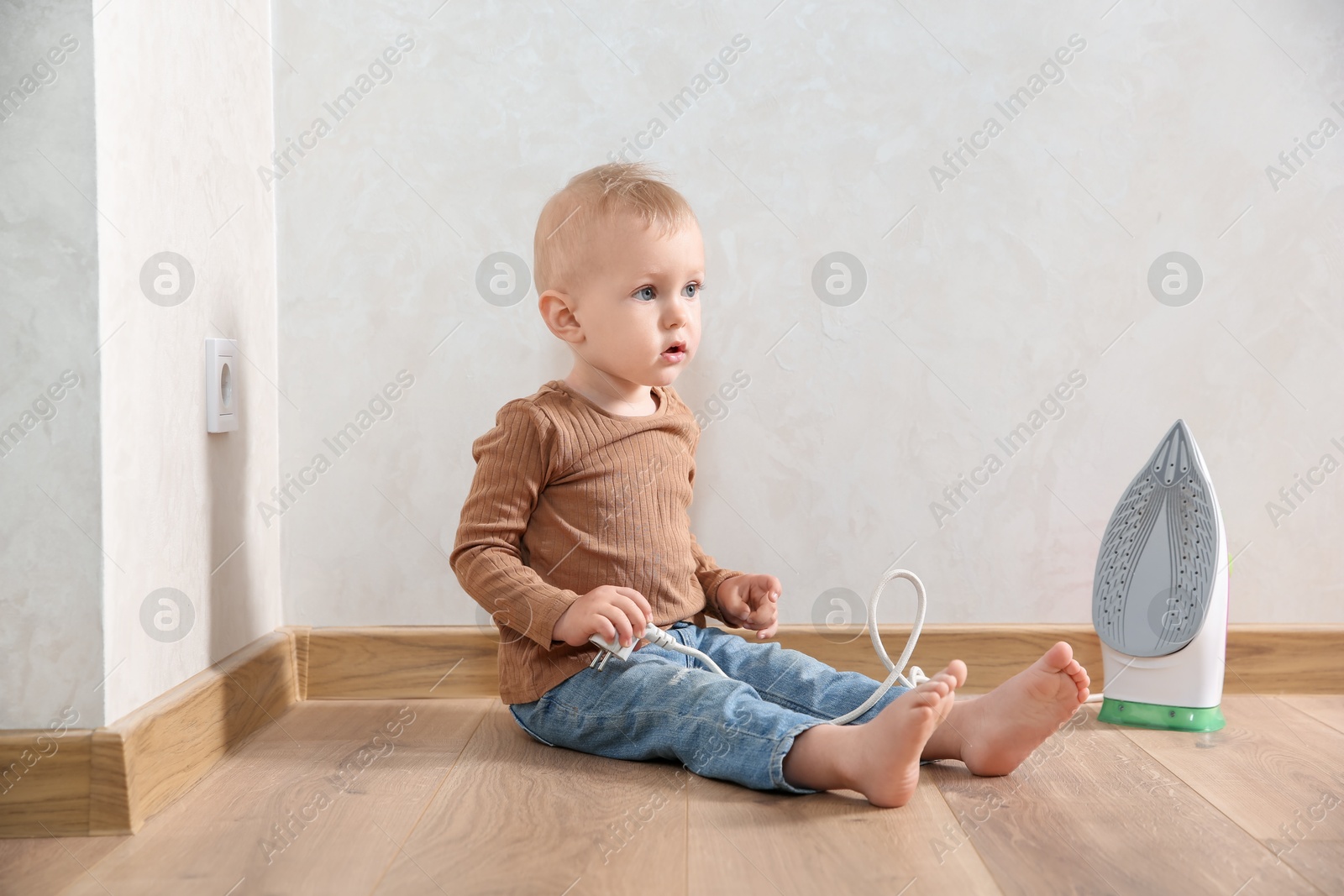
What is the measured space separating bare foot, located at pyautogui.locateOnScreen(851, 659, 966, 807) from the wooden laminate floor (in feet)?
0.07

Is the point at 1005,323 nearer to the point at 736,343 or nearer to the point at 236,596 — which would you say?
the point at 736,343

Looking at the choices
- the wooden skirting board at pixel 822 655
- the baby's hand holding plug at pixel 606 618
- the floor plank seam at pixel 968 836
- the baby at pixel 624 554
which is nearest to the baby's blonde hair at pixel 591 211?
the baby at pixel 624 554

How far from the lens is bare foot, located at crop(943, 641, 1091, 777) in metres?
0.88

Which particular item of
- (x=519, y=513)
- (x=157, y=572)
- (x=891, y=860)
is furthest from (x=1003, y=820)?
(x=157, y=572)

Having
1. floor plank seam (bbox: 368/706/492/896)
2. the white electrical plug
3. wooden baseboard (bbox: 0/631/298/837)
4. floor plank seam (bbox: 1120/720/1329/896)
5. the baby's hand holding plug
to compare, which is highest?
the baby's hand holding plug

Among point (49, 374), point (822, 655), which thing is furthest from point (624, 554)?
point (49, 374)

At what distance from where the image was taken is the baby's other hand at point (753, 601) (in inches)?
44.7

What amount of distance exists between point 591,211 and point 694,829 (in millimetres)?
596

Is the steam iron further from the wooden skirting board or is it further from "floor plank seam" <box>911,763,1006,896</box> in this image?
"floor plank seam" <box>911,763,1006,896</box>

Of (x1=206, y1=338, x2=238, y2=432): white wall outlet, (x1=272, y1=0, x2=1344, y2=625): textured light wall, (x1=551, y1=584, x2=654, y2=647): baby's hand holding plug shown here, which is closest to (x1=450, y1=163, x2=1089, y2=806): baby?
(x1=551, y1=584, x2=654, y2=647): baby's hand holding plug

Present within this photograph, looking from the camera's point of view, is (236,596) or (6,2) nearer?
(6,2)

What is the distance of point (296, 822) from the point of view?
82 centimetres

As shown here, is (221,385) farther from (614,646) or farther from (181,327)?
(614,646)

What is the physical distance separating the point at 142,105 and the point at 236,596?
497mm
